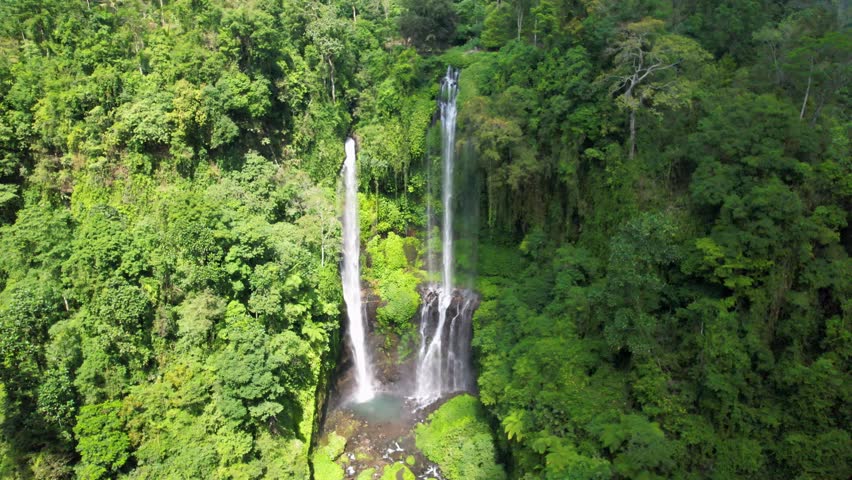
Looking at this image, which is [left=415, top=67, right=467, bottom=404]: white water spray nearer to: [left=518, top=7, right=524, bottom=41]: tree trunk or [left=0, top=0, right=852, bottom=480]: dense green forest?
[left=0, top=0, right=852, bottom=480]: dense green forest

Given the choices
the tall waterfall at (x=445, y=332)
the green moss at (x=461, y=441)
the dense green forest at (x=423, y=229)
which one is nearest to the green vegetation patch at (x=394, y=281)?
the dense green forest at (x=423, y=229)

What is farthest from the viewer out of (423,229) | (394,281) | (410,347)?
(423,229)

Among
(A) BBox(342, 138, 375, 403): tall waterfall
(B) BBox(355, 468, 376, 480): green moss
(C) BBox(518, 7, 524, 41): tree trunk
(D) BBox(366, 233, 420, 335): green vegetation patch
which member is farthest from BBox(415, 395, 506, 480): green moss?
(C) BBox(518, 7, 524, 41): tree trunk

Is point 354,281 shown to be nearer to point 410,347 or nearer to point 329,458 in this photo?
point 410,347

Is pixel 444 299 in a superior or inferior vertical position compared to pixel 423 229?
inferior

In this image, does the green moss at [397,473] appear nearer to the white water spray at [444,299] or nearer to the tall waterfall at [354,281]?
the white water spray at [444,299]

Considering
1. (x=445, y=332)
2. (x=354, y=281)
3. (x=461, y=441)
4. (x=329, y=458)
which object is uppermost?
(x=354, y=281)

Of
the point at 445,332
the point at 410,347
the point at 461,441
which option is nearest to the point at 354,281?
the point at 410,347
